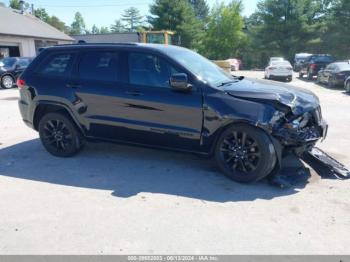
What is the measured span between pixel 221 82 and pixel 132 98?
135cm

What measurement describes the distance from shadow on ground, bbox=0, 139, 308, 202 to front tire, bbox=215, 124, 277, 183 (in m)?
0.17

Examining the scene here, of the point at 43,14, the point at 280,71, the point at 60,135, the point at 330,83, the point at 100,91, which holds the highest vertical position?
the point at 43,14

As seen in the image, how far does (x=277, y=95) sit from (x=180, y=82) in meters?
1.30

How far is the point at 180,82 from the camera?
4797mm

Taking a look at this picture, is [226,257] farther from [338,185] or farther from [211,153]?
[338,185]

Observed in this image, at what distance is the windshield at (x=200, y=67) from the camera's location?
16.9ft

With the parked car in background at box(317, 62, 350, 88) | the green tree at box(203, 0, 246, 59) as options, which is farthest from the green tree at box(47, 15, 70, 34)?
the parked car in background at box(317, 62, 350, 88)

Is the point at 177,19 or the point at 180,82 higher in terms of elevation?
the point at 177,19

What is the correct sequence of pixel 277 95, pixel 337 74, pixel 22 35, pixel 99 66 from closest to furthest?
pixel 277 95 < pixel 99 66 < pixel 337 74 < pixel 22 35

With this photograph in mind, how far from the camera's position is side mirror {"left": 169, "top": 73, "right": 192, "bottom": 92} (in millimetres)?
4785

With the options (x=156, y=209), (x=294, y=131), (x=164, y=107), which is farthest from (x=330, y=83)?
(x=156, y=209)

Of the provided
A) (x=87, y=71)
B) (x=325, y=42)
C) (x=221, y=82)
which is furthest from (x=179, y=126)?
(x=325, y=42)

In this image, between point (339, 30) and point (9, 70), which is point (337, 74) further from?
point (339, 30)

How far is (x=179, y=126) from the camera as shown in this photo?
5.04 m
